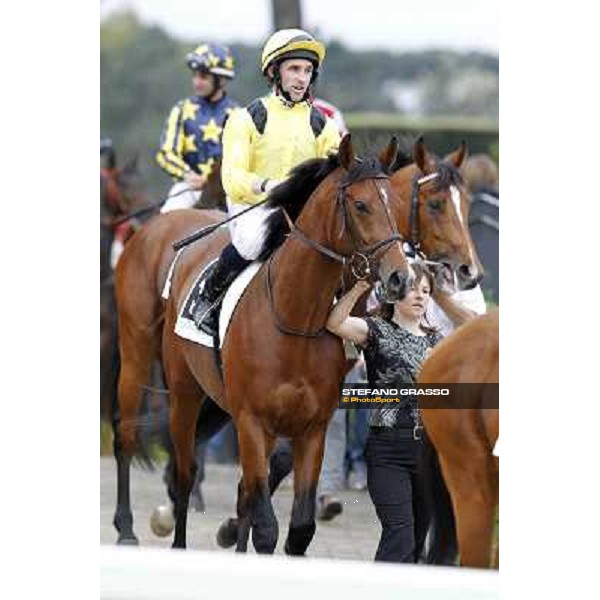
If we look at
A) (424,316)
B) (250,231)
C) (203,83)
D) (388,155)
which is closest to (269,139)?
(250,231)

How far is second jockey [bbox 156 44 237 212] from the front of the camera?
7449mm

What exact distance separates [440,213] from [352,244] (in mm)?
338

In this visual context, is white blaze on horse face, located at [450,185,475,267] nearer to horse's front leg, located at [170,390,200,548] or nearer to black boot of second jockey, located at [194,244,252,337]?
black boot of second jockey, located at [194,244,252,337]

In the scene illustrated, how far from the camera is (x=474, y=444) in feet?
21.4

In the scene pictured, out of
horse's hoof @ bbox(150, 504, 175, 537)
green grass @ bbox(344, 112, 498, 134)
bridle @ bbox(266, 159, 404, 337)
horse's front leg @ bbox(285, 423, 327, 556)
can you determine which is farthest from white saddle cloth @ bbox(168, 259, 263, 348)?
horse's hoof @ bbox(150, 504, 175, 537)

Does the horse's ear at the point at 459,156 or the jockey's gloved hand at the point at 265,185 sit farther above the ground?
the horse's ear at the point at 459,156

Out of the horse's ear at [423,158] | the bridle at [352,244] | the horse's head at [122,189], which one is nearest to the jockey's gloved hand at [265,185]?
the bridle at [352,244]

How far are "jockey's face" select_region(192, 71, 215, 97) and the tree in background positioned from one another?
1.51 feet

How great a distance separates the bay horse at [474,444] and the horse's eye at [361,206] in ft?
1.72

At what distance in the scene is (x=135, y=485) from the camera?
8.24m

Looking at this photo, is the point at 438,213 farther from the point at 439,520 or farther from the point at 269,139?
the point at 439,520

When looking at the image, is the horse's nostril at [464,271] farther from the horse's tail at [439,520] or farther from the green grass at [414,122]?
the horse's tail at [439,520]

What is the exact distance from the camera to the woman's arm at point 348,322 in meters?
7.06
